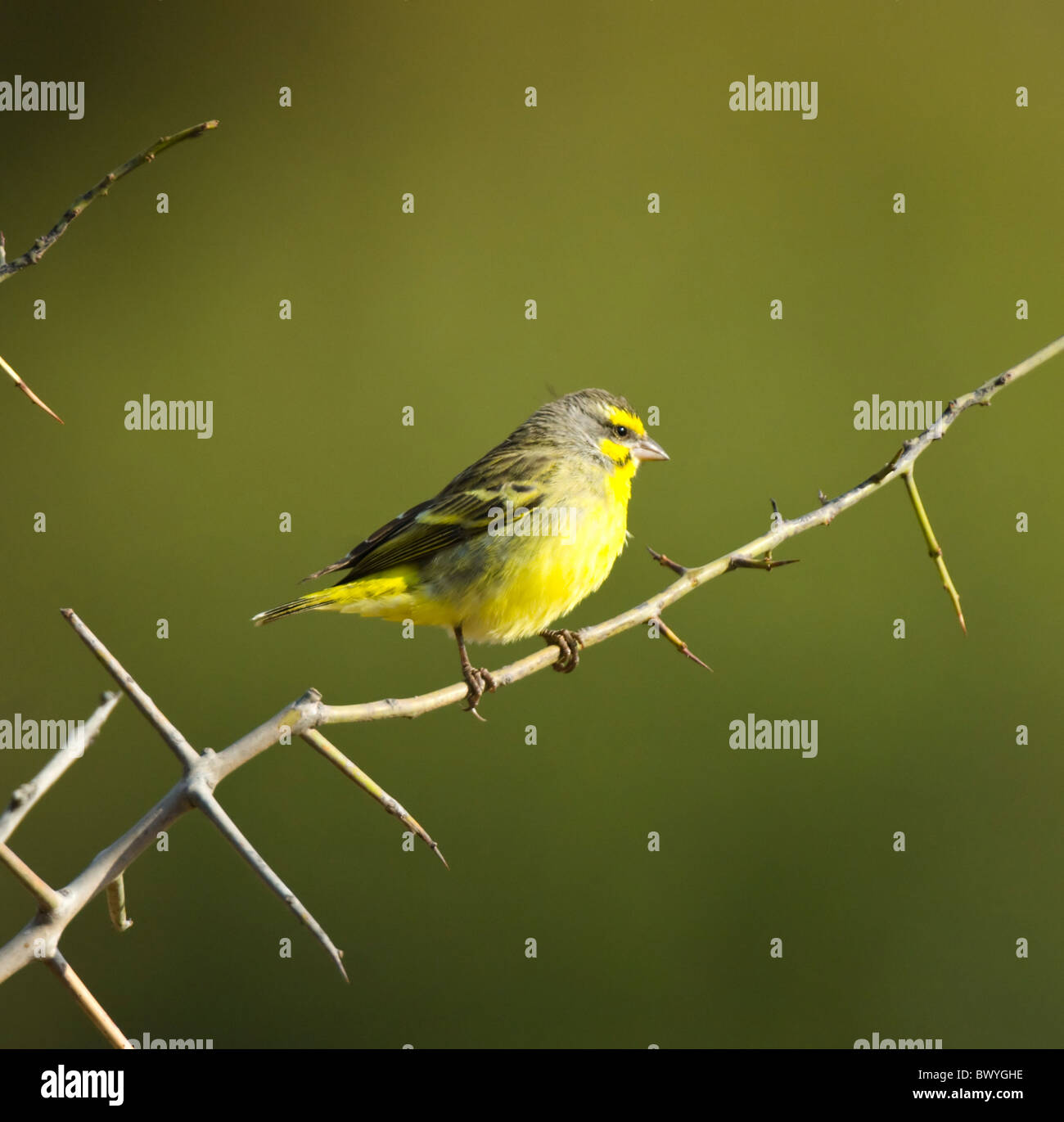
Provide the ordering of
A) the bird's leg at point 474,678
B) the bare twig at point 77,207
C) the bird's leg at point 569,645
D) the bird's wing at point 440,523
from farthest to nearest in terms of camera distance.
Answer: the bird's wing at point 440,523 < the bird's leg at point 569,645 < the bird's leg at point 474,678 < the bare twig at point 77,207

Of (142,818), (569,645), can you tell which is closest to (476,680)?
(569,645)

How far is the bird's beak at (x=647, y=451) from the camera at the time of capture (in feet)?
15.3

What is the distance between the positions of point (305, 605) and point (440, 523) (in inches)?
26.0

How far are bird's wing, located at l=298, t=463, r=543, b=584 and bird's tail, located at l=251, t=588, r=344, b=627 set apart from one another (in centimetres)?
9

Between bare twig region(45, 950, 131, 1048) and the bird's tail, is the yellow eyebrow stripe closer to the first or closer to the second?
the bird's tail

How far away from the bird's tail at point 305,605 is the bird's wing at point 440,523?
94mm

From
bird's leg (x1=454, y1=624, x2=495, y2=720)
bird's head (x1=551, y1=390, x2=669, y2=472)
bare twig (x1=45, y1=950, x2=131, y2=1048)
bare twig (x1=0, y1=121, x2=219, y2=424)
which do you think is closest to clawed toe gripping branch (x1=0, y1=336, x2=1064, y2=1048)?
bare twig (x1=45, y1=950, x2=131, y2=1048)

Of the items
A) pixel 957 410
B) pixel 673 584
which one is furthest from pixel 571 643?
pixel 957 410

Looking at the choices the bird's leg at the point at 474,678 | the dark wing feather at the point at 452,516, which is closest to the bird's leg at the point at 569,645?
the bird's leg at the point at 474,678

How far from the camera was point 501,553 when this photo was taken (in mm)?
4059

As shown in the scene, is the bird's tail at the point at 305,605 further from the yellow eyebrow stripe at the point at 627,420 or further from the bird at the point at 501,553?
the yellow eyebrow stripe at the point at 627,420

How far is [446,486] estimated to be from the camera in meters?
4.59

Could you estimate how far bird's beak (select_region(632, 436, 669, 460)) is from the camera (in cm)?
466

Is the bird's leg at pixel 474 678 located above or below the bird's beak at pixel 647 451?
below
